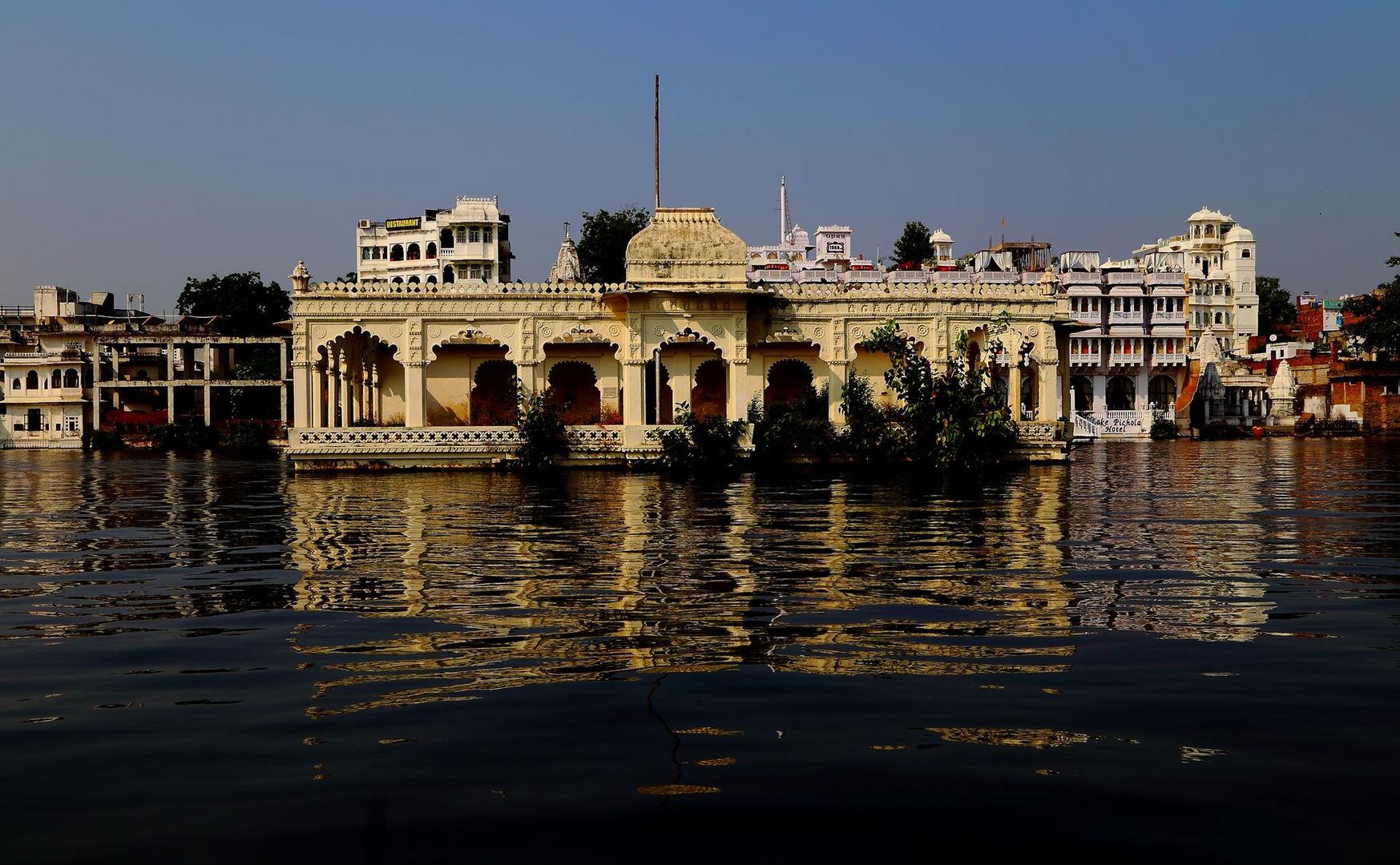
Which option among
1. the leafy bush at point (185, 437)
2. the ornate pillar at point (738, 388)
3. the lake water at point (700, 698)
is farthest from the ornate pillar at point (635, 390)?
the leafy bush at point (185, 437)

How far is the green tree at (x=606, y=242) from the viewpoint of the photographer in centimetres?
6500

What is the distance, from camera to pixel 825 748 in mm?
5500

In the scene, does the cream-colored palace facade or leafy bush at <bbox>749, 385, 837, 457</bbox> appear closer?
the cream-colored palace facade

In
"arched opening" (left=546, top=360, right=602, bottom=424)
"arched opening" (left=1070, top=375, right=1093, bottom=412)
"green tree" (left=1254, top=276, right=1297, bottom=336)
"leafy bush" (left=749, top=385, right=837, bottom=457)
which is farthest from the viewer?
"green tree" (left=1254, top=276, right=1297, bottom=336)

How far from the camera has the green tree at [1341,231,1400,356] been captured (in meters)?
60.3

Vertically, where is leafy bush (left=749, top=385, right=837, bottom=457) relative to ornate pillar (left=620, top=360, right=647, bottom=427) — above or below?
below

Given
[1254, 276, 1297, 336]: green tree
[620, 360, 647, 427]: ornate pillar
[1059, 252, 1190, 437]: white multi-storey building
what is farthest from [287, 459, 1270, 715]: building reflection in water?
[1254, 276, 1297, 336]: green tree

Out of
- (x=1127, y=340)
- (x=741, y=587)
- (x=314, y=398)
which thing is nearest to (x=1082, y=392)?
(x=1127, y=340)

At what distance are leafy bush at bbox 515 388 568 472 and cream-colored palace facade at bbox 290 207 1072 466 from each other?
18.5 inches

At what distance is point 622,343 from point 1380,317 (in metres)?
45.6

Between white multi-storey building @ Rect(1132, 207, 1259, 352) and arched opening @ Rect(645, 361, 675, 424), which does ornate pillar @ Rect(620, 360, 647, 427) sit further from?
white multi-storey building @ Rect(1132, 207, 1259, 352)

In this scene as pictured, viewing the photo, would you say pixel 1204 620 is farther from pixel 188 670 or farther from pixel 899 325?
pixel 899 325

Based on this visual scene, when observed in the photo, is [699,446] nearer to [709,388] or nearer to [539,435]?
[539,435]

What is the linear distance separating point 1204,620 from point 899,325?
25040 mm
